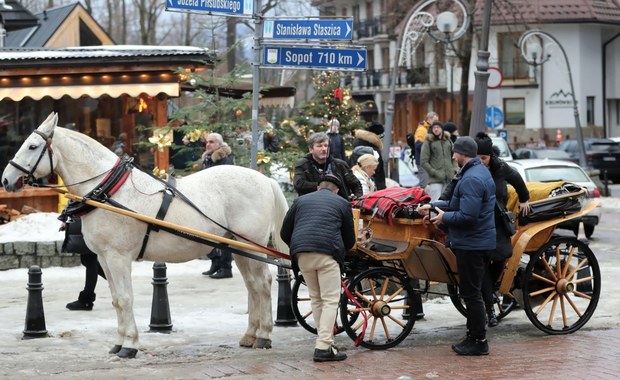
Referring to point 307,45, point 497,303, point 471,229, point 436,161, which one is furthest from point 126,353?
point 436,161

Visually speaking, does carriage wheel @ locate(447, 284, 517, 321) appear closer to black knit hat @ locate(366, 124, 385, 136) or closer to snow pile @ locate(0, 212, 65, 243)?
black knit hat @ locate(366, 124, 385, 136)

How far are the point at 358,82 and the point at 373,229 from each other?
2616 inches

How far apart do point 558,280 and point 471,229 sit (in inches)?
61.6

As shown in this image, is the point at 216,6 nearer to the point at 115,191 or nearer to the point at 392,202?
the point at 115,191

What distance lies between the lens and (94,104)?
69.0 ft

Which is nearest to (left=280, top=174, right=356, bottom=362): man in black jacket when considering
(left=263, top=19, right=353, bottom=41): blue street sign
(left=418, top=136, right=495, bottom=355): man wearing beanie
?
(left=418, top=136, right=495, bottom=355): man wearing beanie

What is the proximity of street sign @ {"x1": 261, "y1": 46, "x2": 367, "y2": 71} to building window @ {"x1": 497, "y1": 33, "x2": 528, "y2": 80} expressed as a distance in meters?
54.1

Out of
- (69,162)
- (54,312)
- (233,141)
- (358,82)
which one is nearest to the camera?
(69,162)

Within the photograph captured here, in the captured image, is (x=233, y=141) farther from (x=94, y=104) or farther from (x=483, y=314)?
(x=483, y=314)

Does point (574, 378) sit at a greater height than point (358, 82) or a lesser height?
lesser

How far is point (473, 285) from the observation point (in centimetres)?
1064

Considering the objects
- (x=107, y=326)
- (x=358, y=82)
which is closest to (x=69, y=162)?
(x=107, y=326)

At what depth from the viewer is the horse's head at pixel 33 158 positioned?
10.8 meters

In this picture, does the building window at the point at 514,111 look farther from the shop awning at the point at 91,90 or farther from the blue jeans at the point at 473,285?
the blue jeans at the point at 473,285
